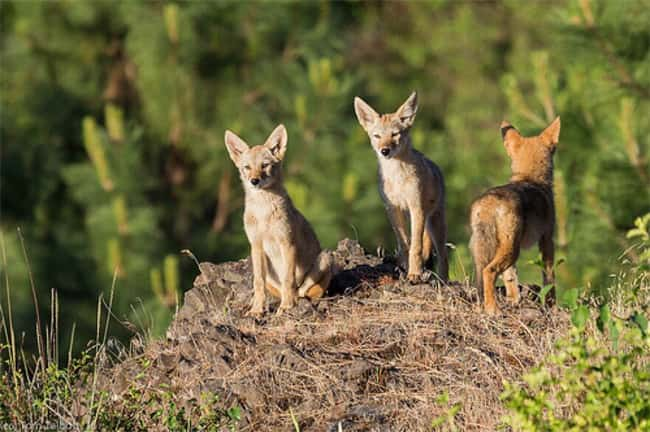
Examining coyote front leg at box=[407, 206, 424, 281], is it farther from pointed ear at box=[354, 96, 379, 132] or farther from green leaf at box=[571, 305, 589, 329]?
green leaf at box=[571, 305, 589, 329]

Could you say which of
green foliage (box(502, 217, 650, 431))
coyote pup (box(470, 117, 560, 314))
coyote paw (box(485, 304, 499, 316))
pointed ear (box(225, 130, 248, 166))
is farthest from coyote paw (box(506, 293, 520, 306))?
green foliage (box(502, 217, 650, 431))

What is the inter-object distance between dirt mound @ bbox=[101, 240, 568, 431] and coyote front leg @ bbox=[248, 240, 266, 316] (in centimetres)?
14

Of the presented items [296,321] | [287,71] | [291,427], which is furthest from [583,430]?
[287,71]

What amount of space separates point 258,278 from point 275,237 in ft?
1.00

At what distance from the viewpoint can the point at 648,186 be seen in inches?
589

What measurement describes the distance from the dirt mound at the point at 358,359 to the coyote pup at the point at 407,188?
429 millimetres

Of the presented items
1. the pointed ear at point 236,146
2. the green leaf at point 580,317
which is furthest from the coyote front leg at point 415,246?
the green leaf at point 580,317

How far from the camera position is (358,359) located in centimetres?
782

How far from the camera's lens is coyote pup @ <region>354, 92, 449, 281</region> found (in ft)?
30.1

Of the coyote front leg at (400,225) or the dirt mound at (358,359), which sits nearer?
the dirt mound at (358,359)

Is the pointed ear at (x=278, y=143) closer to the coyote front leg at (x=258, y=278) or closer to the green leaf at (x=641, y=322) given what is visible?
the coyote front leg at (x=258, y=278)

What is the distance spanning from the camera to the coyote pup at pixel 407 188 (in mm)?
9180

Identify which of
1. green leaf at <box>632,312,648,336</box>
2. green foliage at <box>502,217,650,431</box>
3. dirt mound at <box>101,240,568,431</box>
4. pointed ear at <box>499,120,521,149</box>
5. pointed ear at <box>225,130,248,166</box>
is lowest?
dirt mound at <box>101,240,568,431</box>

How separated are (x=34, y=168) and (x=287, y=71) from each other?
421 centimetres
